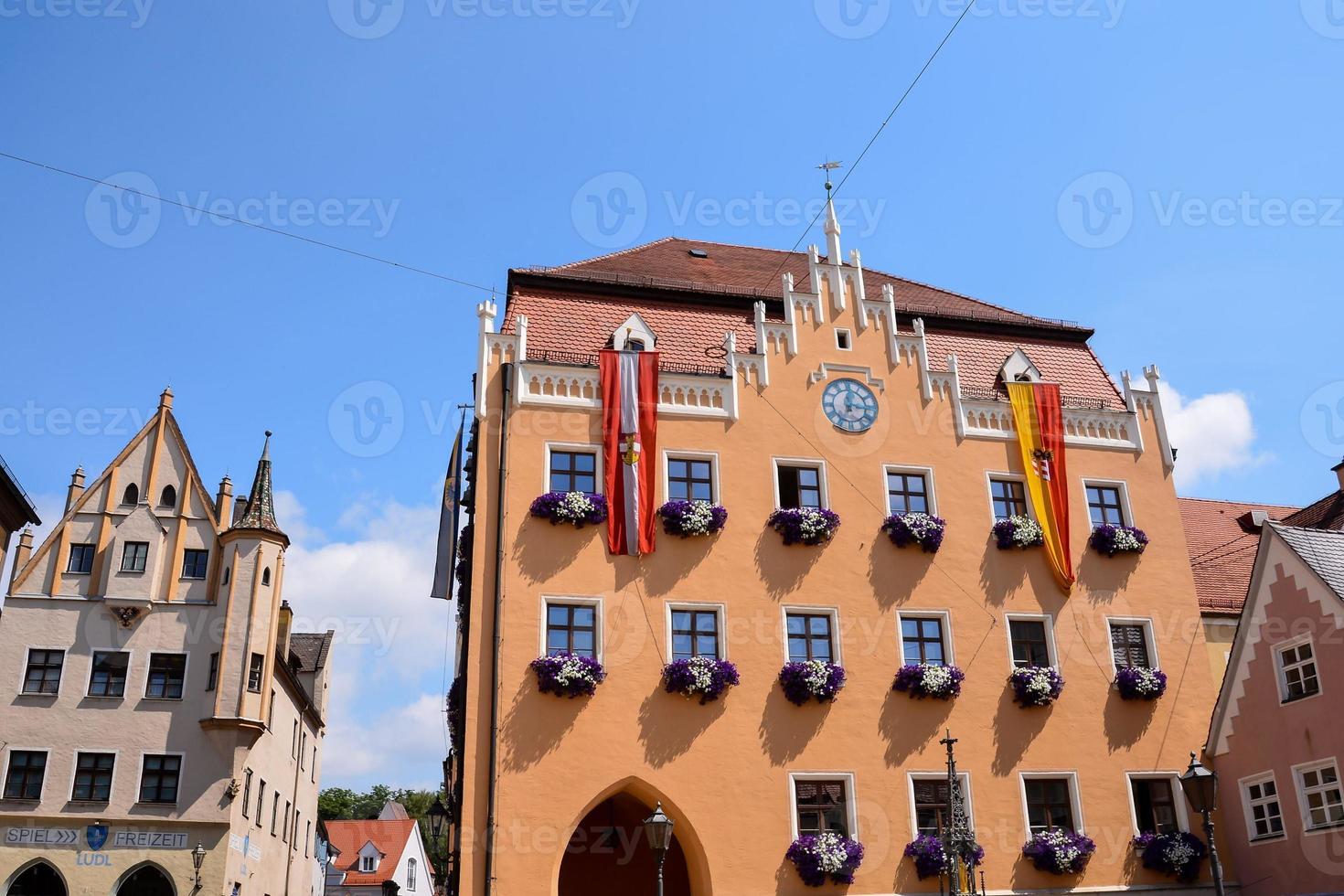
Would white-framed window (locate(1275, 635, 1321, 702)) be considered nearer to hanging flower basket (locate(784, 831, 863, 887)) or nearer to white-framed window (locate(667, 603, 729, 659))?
hanging flower basket (locate(784, 831, 863, 887))

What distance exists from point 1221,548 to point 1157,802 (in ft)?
33.6

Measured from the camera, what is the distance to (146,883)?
33031 millimetres

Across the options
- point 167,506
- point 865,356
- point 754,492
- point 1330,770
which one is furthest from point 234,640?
point 1330,770

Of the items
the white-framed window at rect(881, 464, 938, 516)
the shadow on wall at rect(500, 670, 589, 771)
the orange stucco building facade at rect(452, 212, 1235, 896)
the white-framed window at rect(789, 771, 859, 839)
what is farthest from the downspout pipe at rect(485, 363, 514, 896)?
the white-framed window at rect(881, 464, 938, 516)

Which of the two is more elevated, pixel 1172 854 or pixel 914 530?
pixel 914 530

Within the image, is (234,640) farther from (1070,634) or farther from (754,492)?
(1070,634)

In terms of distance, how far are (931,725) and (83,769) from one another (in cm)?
2440

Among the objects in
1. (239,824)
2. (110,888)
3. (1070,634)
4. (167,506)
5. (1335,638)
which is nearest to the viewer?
(1335,638)

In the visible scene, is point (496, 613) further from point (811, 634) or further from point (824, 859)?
point (824, 859)

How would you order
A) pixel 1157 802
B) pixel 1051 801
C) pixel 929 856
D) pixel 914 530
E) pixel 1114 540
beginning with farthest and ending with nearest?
pixel 1114 540 < pixel 914 530 < pixel 1157 802 < pixel 1051 801 < pixel 929 856

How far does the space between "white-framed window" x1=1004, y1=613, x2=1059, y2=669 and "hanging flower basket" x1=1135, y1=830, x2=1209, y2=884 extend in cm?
435

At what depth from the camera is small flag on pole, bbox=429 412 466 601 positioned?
91.9ft

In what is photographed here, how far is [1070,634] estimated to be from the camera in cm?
2795

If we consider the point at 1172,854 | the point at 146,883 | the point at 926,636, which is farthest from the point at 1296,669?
the point at 146,883
